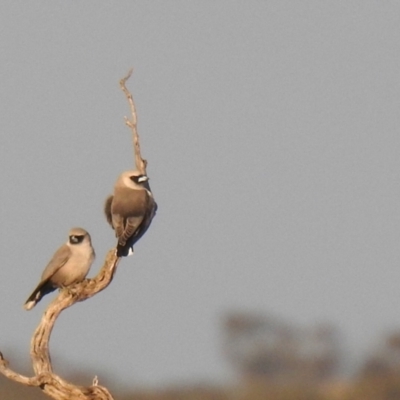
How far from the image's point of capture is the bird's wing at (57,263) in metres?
12.3

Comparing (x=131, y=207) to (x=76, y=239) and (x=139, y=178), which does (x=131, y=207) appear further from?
(x=76, y=239)

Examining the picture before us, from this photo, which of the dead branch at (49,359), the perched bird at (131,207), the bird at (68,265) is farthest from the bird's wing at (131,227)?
the bird at (68,265)

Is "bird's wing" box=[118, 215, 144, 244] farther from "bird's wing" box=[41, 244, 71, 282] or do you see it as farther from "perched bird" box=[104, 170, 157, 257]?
"bird's wing" box=[41, 244, 71, 282]

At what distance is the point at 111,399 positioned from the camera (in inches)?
439

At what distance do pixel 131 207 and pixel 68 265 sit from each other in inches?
28.2

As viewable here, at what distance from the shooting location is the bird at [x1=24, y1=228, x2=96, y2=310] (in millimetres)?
12094

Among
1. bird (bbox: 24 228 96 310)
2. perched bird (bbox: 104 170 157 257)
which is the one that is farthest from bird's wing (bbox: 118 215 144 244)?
bird (bbox: 24 228 96 310)

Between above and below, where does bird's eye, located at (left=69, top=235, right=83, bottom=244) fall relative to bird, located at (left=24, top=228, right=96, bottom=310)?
above

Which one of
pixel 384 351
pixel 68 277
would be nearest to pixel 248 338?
pixel 384 351

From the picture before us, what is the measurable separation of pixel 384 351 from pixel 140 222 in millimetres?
13570

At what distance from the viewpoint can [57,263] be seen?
12297mm

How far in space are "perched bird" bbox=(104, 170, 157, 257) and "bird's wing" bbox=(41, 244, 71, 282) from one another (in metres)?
0.57

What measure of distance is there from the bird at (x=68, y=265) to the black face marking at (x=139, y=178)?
83 cm

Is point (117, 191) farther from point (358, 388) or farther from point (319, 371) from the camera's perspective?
point (358, 388)
